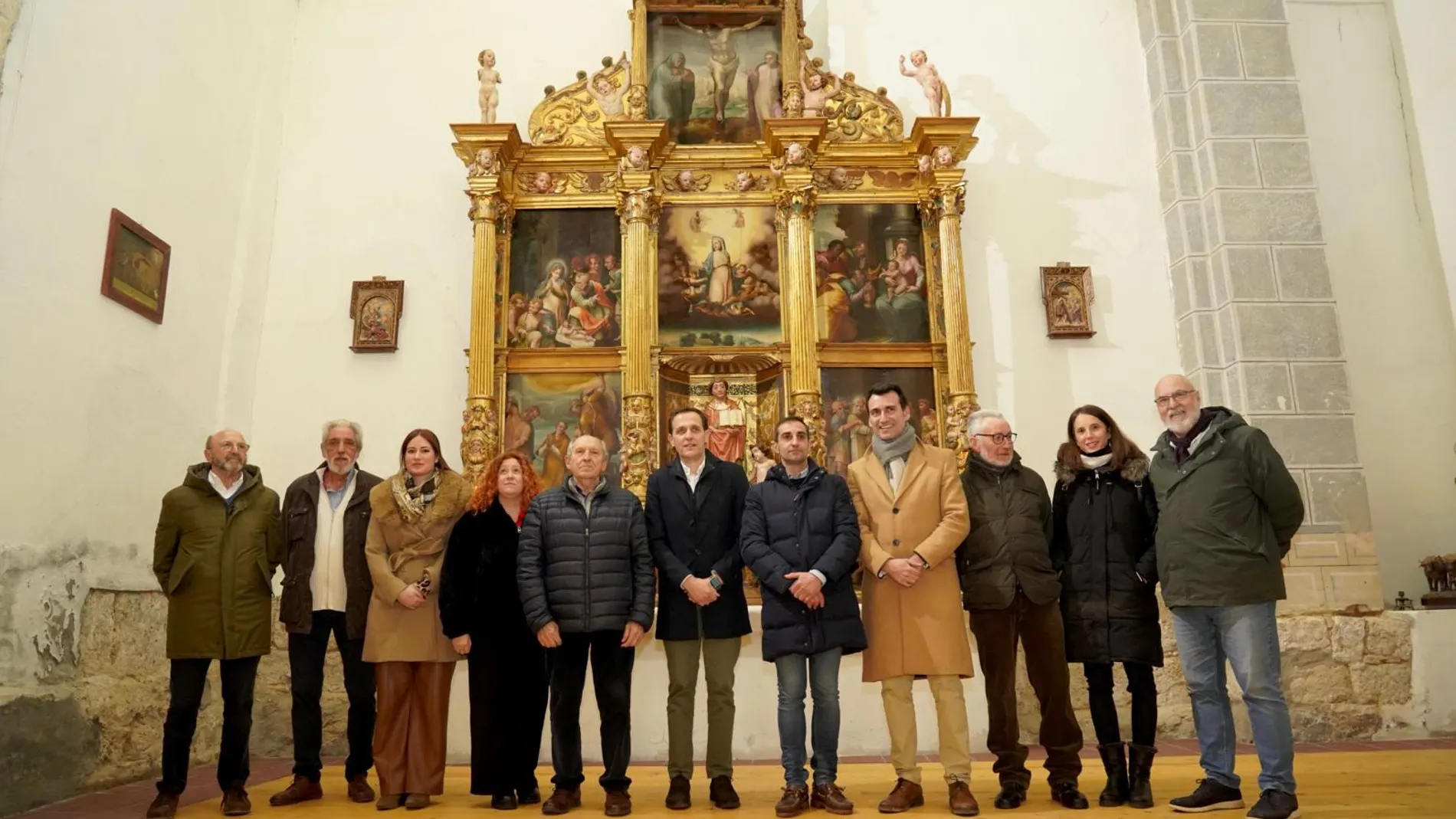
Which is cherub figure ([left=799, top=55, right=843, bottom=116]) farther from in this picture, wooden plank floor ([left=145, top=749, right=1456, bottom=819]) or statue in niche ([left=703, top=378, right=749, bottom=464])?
wooden plank floor ([left=145, top=749, right=1456, bottom=819])

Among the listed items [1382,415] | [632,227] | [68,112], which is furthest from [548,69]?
[1382,415]

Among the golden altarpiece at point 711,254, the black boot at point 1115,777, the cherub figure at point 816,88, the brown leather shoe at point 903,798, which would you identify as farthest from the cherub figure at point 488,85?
the black boot at point 1115,777

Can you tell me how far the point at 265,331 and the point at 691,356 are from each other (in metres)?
3.08

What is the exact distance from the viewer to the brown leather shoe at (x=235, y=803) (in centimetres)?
384

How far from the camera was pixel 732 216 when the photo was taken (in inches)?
280

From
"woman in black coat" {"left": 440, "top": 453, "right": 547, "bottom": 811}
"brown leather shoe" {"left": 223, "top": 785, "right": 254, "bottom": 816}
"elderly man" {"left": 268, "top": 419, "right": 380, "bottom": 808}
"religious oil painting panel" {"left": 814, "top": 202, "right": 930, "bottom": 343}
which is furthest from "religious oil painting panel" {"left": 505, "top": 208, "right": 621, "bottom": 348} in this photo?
"brown leather shoe" {"left": 223, "top": 785, "right": 254, "bottom": 816}

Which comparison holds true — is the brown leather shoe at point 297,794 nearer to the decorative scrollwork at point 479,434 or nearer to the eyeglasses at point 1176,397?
the decorative scrollwork at point 479,434

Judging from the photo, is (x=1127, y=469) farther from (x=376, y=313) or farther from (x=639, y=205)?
(x=376, y=313)

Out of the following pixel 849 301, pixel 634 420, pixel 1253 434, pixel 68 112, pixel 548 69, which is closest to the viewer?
pixel 1253 434

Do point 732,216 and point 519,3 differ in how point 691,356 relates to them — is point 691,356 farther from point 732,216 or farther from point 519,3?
point 519,3

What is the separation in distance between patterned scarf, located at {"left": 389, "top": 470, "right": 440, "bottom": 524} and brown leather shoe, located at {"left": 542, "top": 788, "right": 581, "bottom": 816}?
1232 millimetres

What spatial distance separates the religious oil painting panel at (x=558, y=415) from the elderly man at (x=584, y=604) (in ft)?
8.98

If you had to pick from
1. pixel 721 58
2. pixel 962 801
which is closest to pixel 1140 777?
pixel 962 801

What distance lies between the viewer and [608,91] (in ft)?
23.8
